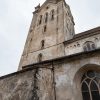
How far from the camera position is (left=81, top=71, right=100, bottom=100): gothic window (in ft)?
25.0

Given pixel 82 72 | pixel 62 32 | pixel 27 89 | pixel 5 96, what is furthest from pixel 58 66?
pixel 62 32

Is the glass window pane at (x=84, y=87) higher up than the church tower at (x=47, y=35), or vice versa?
the church tower at (x=47, y=35)

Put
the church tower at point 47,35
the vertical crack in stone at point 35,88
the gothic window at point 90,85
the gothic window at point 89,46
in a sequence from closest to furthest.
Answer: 1. the gothic window at point 90,85
2. the vertical crack in stone at point 35,88
3. the gothic window at point 89,46
4. the church tower at point 47,35

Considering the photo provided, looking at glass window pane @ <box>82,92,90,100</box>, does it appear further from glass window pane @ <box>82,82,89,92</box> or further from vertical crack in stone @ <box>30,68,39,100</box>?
vertical crack in stone @ <box>30,68,39,100</box>

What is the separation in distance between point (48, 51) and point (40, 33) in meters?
4.72

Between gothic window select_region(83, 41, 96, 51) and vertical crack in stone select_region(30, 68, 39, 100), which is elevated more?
gothic window select_region(83, 41, 96, 51)

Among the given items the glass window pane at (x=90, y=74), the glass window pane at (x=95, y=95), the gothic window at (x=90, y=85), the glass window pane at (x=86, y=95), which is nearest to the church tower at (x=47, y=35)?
the glass window pane at (x=90, y=74)

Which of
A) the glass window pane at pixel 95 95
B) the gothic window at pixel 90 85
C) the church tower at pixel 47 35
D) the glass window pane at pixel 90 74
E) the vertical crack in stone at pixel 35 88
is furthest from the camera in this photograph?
the church tower at pixel 47 35

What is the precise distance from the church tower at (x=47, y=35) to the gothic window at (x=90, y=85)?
9393mm

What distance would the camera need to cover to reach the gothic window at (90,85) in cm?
761

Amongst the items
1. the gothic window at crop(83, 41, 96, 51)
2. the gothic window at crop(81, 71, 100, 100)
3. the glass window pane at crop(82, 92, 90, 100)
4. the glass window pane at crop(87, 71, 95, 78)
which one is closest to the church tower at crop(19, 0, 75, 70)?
the gothic window at crop(83, 41, 96, 51)

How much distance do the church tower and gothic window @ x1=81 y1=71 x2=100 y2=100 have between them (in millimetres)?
9393

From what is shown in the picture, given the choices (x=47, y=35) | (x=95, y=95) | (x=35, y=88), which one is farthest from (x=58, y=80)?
(x=47, y=35)

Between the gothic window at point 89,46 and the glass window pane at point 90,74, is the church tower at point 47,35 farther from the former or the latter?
the glass window pane at point 90,74
